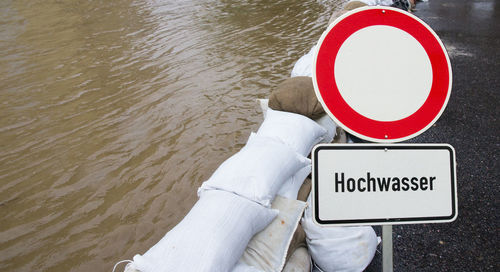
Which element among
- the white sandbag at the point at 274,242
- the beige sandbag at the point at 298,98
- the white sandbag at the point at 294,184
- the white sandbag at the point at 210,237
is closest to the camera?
the white sandbag at the point at 210,237

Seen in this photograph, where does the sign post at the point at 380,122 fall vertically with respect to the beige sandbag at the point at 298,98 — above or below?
above

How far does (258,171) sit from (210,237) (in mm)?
572

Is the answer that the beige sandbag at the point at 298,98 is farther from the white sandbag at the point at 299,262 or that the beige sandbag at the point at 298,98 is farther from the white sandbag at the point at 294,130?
the white sandbag at the point at 299,262

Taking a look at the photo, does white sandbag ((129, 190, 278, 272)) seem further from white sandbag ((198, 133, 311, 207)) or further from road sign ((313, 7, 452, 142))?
road sign ((313, 7, 452, 142))

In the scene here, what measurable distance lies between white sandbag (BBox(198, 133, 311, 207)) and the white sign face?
88 centimetres

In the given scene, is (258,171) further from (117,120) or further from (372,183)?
(117,120)

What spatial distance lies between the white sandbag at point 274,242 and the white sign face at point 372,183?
Result: 2.61 feet

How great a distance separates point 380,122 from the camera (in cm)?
105

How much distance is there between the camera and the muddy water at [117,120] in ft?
8.35

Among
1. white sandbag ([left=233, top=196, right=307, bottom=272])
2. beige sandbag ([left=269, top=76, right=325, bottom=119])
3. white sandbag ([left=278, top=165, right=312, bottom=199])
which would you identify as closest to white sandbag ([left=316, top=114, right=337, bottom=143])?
beige sandbag ([left=269, top=76, right=325, bottom=119])

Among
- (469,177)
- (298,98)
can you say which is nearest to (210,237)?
(298,98)

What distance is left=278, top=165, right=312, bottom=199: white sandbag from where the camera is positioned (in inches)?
85.3

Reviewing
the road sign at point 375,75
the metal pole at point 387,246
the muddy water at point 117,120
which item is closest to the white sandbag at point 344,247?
the metal pole at point 387,246

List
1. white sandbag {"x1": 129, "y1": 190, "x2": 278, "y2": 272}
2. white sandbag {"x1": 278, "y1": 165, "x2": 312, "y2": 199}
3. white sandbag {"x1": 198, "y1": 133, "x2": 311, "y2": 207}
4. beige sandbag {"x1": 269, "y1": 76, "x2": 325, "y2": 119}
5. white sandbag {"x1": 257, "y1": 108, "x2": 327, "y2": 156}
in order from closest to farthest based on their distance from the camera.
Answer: white sandbag {"x1": 129, "y1": 190, "x2": 278, "y2": 272}, white sandbag {"x1": 198, "y1": 133, "x2": 311, "y2": 207}, white sandbag {"x1": 278, "y1": 165, "x2": 312, "y2": 199}, white sandbag {"x1": 257, "y1": 108, "x2": 327, "y2": 156}, beige sandbag {"x1": 269, "y1": 76, "x2": 325, "y2": 119}
